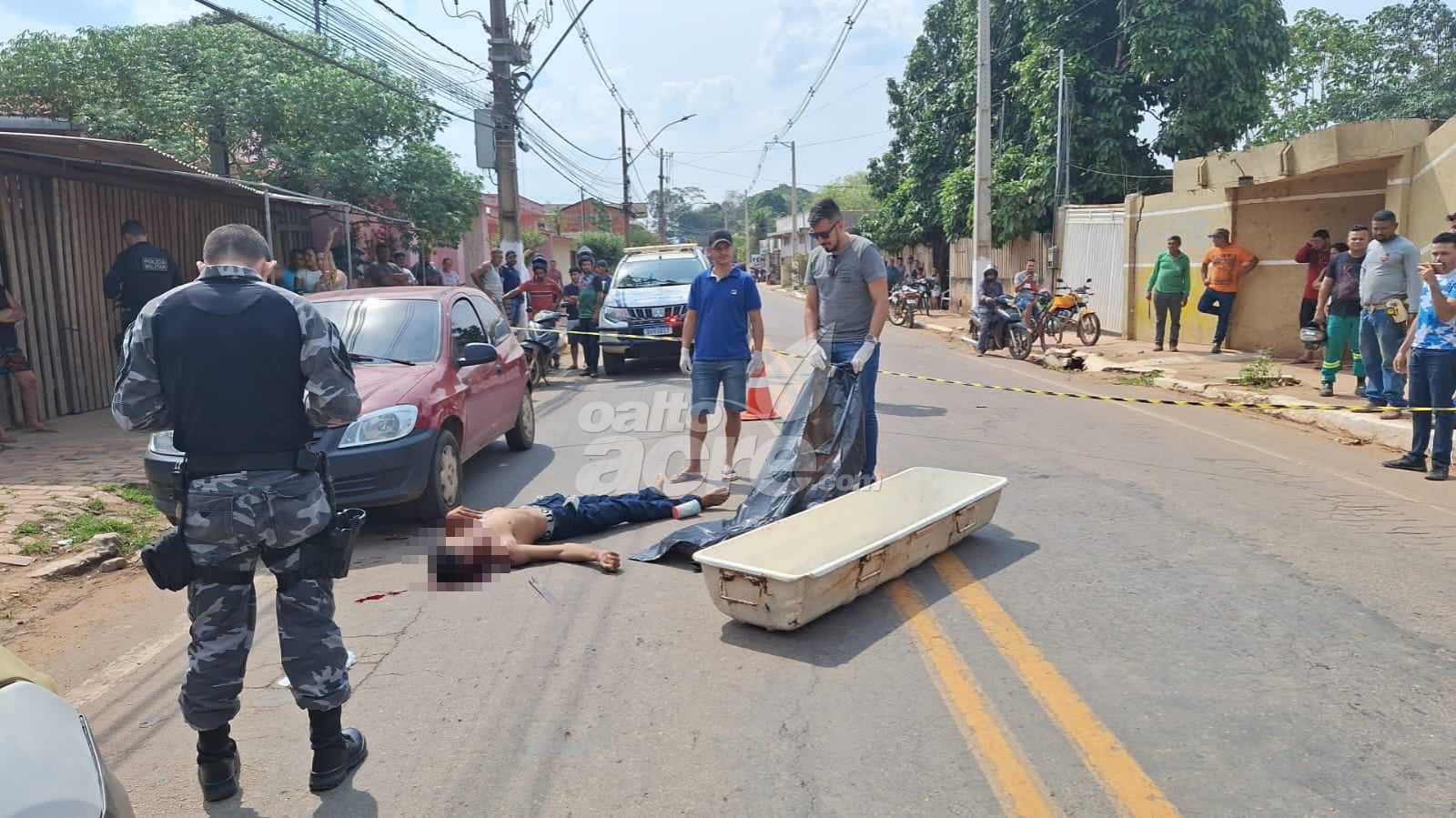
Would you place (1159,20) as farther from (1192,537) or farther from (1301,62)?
(1301,62)

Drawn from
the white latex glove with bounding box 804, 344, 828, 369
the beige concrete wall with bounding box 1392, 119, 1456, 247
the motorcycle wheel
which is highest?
the beige concrete wall with bounding box 1392, 119, 1456, 247

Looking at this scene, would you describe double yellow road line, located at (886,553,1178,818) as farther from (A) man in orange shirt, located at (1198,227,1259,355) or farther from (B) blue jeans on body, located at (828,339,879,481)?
(A) man in orange shirt, located at (1198,227,1259,355)

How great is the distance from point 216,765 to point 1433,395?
315 inches

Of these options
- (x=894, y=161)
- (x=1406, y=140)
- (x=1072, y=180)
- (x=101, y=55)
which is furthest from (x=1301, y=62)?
(x=101, y=55)

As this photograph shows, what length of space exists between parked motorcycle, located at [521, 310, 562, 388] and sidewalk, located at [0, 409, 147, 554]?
5137 mm

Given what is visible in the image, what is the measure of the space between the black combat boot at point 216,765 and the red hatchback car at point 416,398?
237 cm

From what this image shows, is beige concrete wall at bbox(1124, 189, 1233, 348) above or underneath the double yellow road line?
above

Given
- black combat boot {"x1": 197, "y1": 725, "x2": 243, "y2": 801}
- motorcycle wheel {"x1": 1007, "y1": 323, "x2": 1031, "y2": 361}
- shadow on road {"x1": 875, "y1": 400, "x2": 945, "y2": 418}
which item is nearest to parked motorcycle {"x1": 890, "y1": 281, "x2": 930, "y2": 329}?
motorcycle wheel {"x1": 1007, "y1": 323, "x2": 1031, "y2": 361}

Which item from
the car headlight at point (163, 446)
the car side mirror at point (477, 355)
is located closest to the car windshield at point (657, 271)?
the car side mirror at point (477, 355)

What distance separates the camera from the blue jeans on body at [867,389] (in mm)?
6216

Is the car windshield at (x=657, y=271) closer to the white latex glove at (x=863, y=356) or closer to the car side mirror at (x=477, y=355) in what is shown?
the car side mirror at (x=477, y=355)

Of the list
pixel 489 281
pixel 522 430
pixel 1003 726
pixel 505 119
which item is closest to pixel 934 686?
pixel 1003 726

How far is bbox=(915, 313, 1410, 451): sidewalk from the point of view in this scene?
8.98 meters

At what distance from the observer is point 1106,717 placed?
3.57 metres
